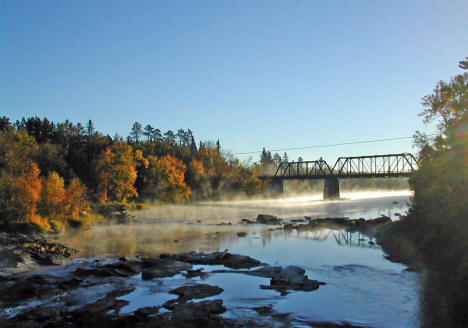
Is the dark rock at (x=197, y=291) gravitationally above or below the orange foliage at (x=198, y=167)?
below

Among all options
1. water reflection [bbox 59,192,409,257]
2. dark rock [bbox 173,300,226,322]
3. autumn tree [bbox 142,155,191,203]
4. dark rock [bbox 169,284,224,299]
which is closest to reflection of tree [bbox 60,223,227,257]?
water reflection [bbox 59,192,409,257]

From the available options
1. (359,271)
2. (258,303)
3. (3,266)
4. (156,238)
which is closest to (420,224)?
(359,271)

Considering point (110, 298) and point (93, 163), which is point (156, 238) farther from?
point (93, 163)

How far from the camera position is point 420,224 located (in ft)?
130

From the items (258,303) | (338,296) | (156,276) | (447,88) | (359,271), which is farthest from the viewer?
(447,88)

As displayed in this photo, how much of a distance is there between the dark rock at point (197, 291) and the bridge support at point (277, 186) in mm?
131352

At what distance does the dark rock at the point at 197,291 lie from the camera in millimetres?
23172

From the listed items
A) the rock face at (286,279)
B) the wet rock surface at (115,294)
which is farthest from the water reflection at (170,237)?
the rock face at (286,279)

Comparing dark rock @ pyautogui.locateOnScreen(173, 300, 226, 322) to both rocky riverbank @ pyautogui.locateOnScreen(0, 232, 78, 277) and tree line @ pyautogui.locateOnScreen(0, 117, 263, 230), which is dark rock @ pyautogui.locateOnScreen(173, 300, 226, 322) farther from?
tree line @ pyautogui.locateOnScreen(0, 117, 263, 230)

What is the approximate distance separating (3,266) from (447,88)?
48044 mm

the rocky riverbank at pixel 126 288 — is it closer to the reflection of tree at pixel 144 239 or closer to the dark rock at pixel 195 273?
the dark rock at pixel 195 273

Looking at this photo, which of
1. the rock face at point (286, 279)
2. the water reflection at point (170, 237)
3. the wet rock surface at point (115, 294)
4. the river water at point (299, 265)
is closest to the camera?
the wet rock surface at point (115, 294)

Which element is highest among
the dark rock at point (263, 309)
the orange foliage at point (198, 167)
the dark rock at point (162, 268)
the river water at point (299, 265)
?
the orange foliage at point (198, 167)

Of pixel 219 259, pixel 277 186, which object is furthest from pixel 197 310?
pixel 277 186
